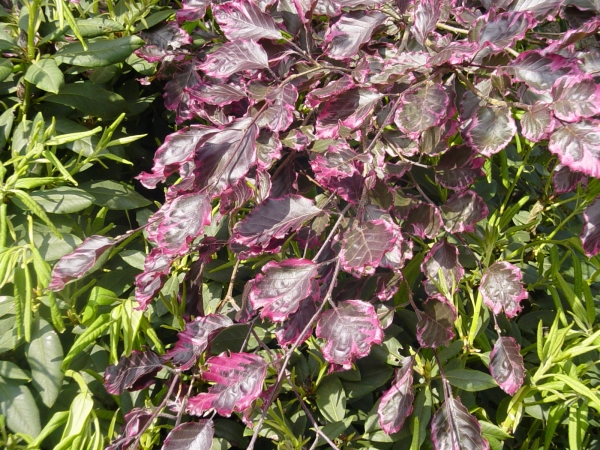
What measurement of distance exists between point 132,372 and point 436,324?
45cm

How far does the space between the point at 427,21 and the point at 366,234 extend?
363 mm

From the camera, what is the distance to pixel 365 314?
776mm

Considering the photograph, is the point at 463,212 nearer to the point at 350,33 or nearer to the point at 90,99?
the point at 350,33

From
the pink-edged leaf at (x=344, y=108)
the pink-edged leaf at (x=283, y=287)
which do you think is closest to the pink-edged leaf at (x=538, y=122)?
the pink-edged leaf at (x=344, y=108)

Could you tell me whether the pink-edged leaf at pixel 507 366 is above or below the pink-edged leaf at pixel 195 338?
below

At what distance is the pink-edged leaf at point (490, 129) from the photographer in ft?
2.56

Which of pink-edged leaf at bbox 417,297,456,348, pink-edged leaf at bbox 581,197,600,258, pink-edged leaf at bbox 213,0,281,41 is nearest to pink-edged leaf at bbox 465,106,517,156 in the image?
pink-edged leaf at bbox 581,197,600,258

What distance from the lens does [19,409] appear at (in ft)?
2.69

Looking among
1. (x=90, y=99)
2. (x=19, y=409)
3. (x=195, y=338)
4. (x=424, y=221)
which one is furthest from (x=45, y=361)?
(x=424, y=221)

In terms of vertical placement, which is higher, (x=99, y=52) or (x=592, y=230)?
(x=99, y=52)

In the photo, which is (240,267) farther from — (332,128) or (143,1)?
(143,1)

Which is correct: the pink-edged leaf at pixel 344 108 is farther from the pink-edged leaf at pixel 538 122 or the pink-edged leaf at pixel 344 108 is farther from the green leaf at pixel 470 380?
the green leaf at pixel 470 380

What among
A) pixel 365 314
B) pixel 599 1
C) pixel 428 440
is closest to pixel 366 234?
pixel 365 314

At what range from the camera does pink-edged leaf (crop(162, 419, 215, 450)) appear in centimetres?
77
